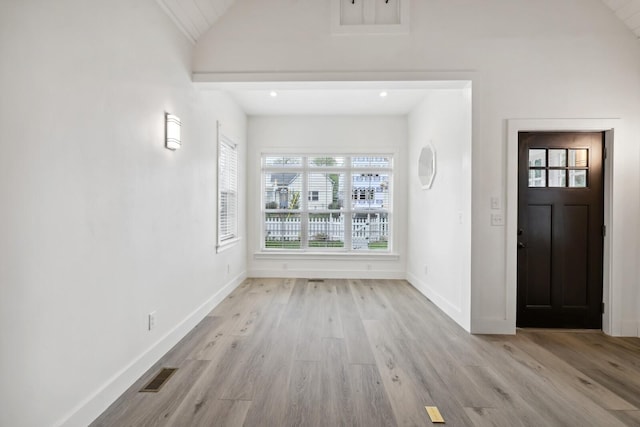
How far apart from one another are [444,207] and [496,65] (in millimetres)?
1613

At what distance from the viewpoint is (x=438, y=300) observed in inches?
156

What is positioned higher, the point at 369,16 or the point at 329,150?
the point at 369,16

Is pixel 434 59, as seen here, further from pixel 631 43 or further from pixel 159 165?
pixel 159 165

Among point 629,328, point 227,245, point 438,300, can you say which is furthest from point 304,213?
point 629,328

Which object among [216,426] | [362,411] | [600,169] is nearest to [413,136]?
[600,169]

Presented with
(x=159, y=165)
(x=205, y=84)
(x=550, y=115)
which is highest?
(x=205, y=84)

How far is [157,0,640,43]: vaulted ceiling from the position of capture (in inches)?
106

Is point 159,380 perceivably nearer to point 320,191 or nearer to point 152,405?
point 152,405

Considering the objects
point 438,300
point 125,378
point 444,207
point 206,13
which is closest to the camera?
point 125,378

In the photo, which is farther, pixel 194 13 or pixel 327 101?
pixel 327 101

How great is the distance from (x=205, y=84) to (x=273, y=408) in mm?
2952

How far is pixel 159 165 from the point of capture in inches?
99.7

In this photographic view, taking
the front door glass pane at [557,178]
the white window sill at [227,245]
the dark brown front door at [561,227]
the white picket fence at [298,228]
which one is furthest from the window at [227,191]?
the front door glass pane at [557,178]

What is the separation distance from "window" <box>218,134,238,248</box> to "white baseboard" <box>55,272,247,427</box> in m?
1.22
